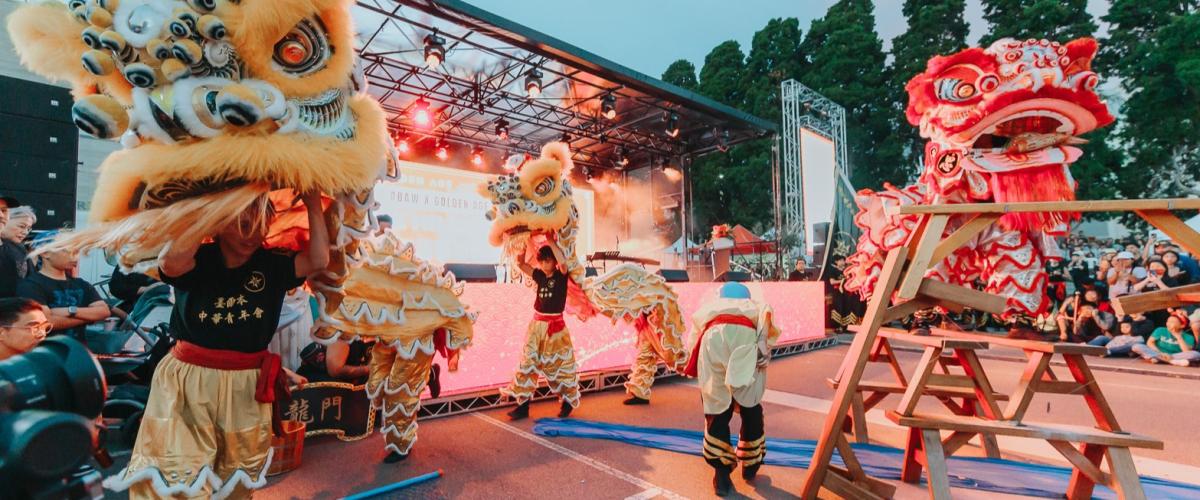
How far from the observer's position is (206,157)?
147 centimetres

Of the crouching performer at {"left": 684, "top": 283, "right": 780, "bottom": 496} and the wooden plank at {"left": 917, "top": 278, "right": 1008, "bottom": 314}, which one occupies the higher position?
the wooden plank at {"left": 917, "top": 278, "right": 1008, "bottom": 314}

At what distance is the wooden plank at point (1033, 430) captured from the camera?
208 cm

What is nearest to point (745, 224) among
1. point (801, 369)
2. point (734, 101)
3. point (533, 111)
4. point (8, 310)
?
point (734, 101)

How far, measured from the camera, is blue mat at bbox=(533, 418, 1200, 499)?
2.70m

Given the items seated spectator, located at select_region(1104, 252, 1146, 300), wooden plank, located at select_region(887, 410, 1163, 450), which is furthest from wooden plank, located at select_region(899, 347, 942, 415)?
seated spectator, located at select_region(1104, 252, 1146, 300)

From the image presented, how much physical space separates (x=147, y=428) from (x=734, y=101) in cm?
2336

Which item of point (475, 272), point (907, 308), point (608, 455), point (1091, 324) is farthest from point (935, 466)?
point (1091, 324)

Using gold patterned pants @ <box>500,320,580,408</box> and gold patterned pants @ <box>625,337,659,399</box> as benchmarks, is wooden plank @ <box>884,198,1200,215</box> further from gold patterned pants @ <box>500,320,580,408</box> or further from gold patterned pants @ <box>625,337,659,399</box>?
gold patterned pants @ <box>625,337,659,399</box>

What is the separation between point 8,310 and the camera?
227 cm

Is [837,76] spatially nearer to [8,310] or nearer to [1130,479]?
[1130,479]

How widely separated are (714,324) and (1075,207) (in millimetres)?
1677

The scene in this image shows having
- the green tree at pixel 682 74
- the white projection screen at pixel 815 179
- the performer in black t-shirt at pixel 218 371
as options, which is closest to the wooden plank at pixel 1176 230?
the performer in black t-shirt at pixel 218 371

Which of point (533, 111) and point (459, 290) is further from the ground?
point (533, 111)

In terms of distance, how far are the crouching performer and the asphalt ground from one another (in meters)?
0.18
